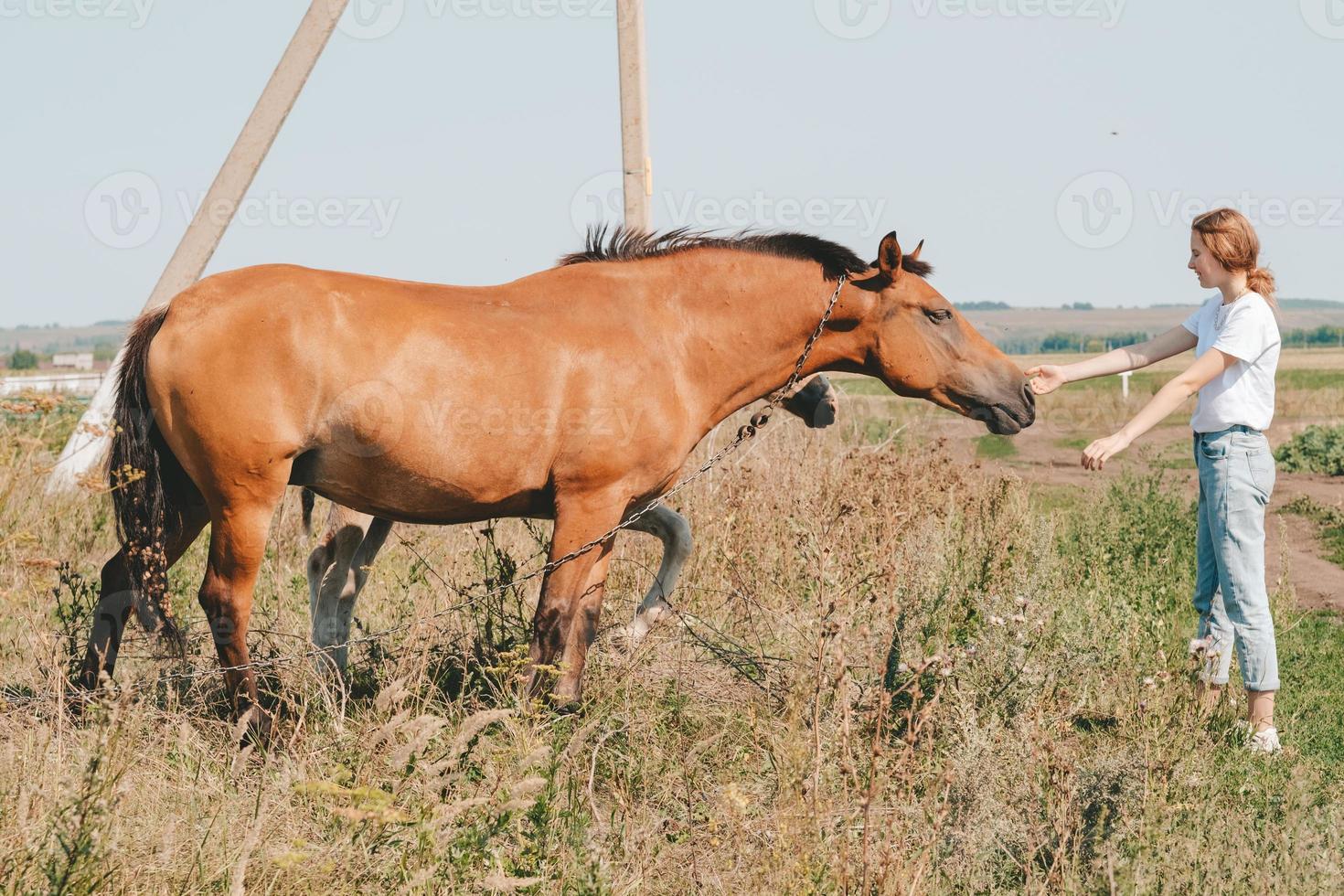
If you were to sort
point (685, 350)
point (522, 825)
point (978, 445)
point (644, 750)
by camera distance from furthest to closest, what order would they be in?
point (978, 445) → point (685, 350) → point (644, 750) → point (522, 825)

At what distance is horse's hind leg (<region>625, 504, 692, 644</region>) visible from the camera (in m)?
6.08

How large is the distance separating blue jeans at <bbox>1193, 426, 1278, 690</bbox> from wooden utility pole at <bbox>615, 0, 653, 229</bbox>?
4.89m

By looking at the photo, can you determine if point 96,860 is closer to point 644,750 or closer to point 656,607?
point 644,750

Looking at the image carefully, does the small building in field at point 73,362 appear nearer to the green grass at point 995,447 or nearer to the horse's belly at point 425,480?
the green grass at point 995,447

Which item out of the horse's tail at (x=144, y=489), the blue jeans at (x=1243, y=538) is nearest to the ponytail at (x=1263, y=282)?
the blue jeans at (x=1243, y=538)

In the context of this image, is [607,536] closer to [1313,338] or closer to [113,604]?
[113,604]

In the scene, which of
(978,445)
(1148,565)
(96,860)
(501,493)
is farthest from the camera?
(978,445)

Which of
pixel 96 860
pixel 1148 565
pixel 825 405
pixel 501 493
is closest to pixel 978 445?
pixel 1148 565

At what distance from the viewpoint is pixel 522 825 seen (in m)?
3.77

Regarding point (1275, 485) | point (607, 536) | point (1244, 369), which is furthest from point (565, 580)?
point (1275, 485)

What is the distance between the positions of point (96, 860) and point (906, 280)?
14.1ft

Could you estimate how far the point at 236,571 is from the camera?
488cm

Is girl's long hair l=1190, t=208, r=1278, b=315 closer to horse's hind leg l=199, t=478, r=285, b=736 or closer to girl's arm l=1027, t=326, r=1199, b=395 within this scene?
girl's arm l=1027, t=326, r=1199, b=395

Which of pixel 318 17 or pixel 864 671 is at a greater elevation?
pixel 318 17
